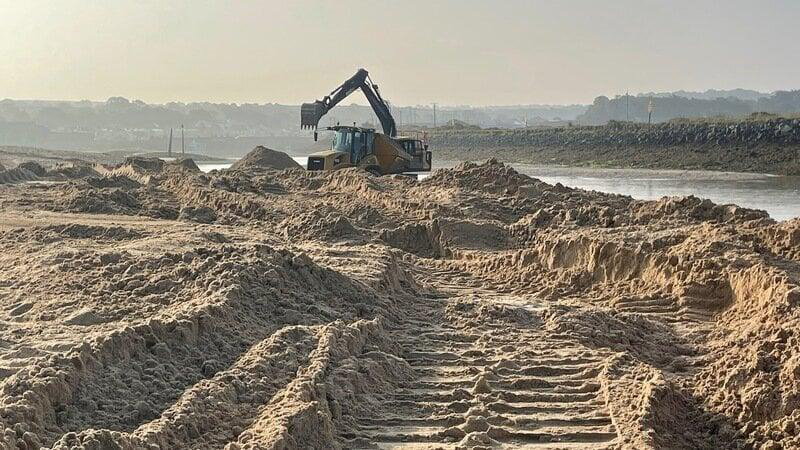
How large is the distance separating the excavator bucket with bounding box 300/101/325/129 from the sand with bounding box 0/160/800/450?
12.8 metres

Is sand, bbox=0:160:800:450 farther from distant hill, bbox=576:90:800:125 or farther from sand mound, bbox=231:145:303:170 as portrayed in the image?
distant hill, bbox=576:90:800:125

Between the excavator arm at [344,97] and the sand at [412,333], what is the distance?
509 inches

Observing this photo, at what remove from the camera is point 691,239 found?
9555mm

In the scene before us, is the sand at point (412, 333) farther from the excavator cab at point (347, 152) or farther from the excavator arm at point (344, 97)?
the excavator arm at point (344, 97)

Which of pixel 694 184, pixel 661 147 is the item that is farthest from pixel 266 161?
pixel 661 147

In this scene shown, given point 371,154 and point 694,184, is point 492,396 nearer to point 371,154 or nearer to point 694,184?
point 371,154

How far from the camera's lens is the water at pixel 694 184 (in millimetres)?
23359

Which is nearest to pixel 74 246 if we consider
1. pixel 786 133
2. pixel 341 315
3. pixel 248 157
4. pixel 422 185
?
pixel 341 315

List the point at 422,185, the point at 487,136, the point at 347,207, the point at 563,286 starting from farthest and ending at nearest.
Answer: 1. the point at 487,136
2. the point at 422,185
3. the point at 347,207
4. the point at 563,286

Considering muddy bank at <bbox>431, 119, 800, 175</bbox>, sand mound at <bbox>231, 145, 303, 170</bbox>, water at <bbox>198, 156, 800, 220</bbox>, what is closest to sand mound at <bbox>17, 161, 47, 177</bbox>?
sand mound at <bbox>231, 145, 303, 170</bbox>

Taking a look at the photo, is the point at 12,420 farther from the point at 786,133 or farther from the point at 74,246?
the point at 786,133

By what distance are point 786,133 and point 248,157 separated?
2127 centimetres

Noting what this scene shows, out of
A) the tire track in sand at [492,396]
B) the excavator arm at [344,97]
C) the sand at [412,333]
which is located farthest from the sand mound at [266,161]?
the tire track in sand at [492,396]

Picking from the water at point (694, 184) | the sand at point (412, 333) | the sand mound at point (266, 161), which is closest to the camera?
the sand at point (412, 333)
